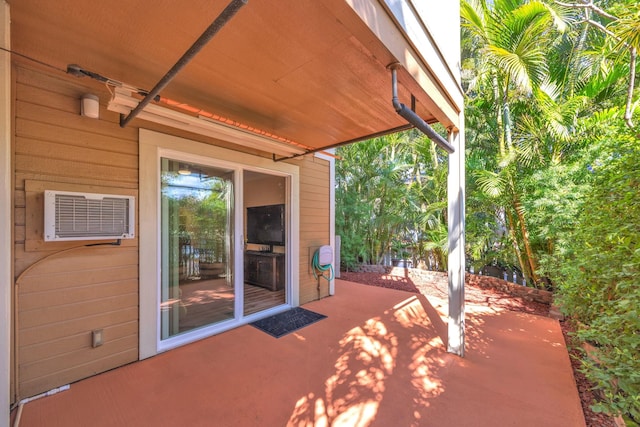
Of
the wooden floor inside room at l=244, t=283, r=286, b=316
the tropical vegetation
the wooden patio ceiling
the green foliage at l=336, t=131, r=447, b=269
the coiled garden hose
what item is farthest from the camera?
the green foliage at l=336, t=131, r=447, b=269

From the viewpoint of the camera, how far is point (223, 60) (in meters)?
1.83

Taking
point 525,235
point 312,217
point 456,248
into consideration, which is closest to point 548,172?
point 525,235

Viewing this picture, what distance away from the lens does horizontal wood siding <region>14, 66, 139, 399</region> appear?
1.97 metres

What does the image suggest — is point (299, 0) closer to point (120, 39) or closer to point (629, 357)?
point (120, 39)

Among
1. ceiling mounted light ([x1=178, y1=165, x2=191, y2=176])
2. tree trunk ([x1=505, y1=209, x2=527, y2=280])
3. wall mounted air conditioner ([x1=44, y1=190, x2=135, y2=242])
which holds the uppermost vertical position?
ceiling mounted light ([x1=178, y1=165, x2=191, y2=176])

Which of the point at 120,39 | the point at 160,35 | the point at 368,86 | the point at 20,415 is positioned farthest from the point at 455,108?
the point at 20,415

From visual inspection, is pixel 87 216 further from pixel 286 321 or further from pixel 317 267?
pixel 317 267

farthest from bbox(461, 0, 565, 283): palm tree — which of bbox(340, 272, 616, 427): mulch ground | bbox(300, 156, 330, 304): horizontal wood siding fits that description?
bbox(300, 156, 330, 304): horizontal wood siding

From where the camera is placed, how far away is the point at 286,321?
3551 millimetres

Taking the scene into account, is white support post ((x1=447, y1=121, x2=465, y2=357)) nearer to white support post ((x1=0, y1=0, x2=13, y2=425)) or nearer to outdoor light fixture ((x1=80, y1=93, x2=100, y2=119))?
white support post ((x1=0, y1=0, x2=13, y2=425))

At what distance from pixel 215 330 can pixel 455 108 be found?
3827 millimetres

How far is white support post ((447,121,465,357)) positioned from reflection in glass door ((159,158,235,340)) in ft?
8.79

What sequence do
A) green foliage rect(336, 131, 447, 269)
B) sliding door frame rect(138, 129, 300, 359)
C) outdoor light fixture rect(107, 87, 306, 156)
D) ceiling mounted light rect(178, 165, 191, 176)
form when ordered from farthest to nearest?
1. green foliage rect(336, 131, 447, 269)
2. ceiling mounted light rect(178, 165, 191, 176)
3. sliding door frame rect(138, 129, 300, 359)
4. outdoor light fixture rect(107, 87, 306, 156)

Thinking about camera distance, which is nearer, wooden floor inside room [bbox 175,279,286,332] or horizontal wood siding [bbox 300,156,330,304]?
wooden floor inside room [bbox 175,279,286,332]
